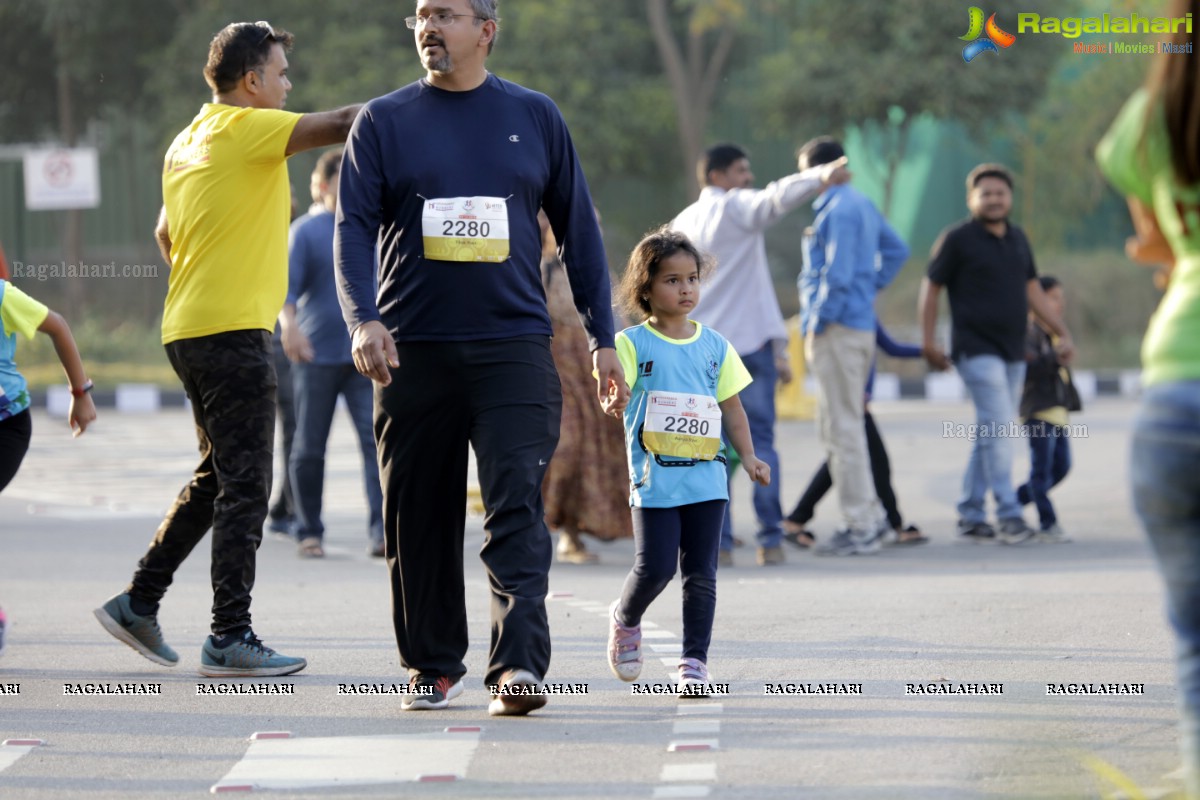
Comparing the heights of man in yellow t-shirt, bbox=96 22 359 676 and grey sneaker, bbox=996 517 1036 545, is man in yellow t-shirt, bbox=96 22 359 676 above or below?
above

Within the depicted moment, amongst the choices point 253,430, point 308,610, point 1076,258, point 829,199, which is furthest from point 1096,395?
point 253,430

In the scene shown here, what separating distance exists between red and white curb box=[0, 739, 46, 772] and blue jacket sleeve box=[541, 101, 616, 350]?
6.28ft

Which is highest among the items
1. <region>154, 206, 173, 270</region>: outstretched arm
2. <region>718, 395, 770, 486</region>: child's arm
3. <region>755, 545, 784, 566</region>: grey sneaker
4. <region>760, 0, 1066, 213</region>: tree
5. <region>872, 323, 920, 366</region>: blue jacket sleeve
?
<region>760, 0, 1066, 213</region>: tree

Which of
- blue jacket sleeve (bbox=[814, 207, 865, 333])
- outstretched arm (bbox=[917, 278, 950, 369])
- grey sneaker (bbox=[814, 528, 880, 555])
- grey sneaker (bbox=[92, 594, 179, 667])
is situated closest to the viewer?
grey sneaker (bbox=[92, 594, 179, 667])

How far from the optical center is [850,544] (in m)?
10.4

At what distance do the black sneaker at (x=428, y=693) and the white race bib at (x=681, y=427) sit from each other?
0.97 m

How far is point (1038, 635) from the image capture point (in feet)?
22.9

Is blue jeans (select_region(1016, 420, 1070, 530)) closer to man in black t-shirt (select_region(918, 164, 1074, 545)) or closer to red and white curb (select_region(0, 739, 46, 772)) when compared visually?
man in black t-shirt (select_region(918, 164, 1074, 545))

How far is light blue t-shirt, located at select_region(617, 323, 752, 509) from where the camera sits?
6.04 m

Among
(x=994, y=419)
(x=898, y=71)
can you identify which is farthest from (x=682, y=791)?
(x=898, y=71)

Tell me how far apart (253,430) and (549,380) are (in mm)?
1166

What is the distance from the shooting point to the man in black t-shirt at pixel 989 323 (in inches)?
416

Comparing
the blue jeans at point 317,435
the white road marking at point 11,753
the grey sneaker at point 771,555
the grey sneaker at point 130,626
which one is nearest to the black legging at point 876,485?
the grey sneaker at point 771,555

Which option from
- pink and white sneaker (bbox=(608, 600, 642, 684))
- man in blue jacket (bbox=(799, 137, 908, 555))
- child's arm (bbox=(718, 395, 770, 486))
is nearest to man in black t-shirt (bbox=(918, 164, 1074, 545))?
man in blue jacket (bbox=(799, 137, 908, 555))
